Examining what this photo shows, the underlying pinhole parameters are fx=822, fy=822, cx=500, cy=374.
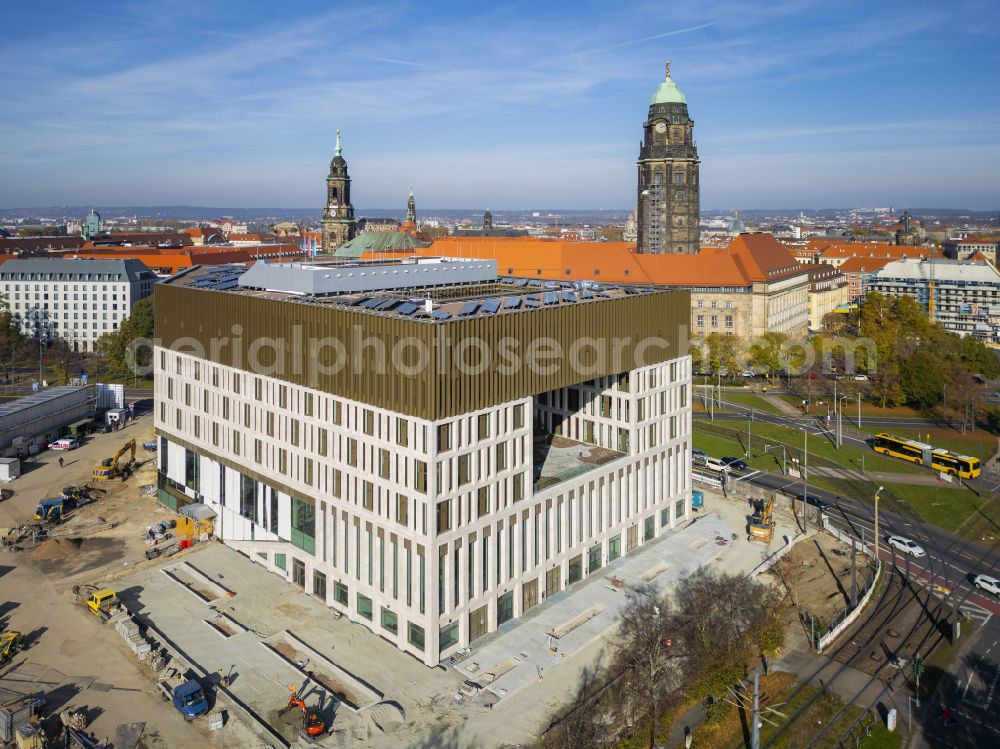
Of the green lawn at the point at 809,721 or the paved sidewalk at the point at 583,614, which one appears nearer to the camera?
the green lawn at the point at 809,721

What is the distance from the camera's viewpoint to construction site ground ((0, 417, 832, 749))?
40969mm

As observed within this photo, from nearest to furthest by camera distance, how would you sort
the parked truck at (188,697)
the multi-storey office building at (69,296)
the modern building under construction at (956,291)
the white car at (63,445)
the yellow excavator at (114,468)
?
1. the parked truck at (188,697)
2. the yellow excavator at (114,468)
3. the white car at (63,445)
4. the multi-storey office building at (69,296)
5. the modern building under construction at (956,291)

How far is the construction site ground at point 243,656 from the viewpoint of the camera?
41.0 metres

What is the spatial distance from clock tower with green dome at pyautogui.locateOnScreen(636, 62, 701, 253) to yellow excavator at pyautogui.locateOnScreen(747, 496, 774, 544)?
81.4m

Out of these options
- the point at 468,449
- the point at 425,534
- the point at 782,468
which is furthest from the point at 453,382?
the point at 782,468

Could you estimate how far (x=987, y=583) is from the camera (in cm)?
5691

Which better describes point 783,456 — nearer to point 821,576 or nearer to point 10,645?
point 821,576

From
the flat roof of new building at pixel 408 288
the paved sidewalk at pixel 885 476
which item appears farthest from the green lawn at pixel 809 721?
the paved sidewalk at pixel 885 476

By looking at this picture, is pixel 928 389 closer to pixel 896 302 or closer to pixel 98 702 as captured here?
pixel 896 302

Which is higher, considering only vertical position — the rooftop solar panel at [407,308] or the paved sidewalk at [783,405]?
the rooftop solar panel at [407,308]

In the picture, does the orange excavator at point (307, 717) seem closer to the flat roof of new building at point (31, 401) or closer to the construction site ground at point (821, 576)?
the construction site ground at point (821, 576)

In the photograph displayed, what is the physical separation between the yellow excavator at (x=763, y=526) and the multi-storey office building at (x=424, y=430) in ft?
18.0

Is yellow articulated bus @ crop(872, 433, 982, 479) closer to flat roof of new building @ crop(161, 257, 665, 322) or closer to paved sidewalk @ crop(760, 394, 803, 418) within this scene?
paved sidewalk @ crop(760, 394, 803, 418)

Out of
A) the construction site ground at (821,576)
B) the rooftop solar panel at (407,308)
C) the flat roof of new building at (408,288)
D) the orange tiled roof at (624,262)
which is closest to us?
the rooftop solar panel at (407,308)
